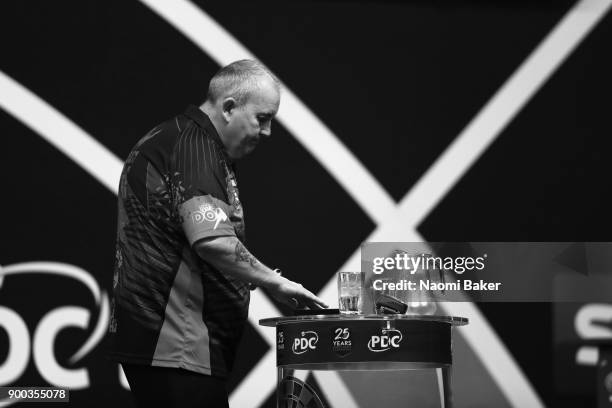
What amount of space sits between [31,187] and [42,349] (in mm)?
724

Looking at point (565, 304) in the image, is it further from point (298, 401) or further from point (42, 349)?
point (42, 349)

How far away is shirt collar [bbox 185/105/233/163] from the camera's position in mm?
2463

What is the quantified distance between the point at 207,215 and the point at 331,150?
2.18 meters

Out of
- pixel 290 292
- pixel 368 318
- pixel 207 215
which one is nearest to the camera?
pixel 207 215

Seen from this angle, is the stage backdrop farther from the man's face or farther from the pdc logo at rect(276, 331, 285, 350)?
the man's face

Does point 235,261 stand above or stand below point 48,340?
below

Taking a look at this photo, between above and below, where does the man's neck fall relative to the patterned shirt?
above

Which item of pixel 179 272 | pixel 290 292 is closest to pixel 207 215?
pixel 179 272

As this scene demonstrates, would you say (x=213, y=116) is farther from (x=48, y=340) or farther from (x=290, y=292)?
(x=48, y=340)

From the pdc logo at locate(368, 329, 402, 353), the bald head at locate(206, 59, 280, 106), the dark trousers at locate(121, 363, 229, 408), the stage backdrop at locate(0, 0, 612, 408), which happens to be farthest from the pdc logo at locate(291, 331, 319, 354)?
the stage backdrop at locate(0, 0, 612, 408)

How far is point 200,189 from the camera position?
90.8 inches

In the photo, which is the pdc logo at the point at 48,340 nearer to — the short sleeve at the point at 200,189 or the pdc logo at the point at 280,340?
the pdc logo at the point at 280,340

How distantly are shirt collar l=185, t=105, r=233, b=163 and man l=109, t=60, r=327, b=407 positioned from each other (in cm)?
2

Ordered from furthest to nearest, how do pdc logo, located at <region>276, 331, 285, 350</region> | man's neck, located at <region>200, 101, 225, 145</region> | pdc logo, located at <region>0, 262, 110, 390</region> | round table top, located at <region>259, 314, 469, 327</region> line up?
pdc logo, located at <region>0, 262, 110, 390</region> < pdc logo, located at <region>276, 331, 285, 350</region> < round table top, located at <region>259, 314, 469, 327</region> < man's neck, located at <region>200, 101, 225, 145</region>
